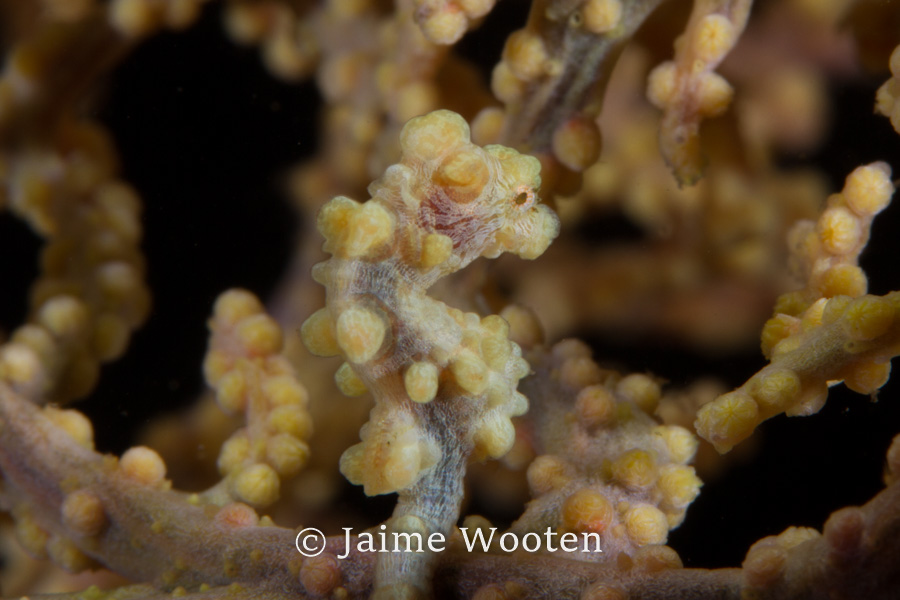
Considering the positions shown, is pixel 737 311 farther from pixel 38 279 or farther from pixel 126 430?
pixel 38 279

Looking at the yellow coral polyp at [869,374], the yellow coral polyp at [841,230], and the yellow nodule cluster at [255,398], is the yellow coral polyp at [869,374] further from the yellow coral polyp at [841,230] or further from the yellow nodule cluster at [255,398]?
the yellow nodule cluster at [255,398]

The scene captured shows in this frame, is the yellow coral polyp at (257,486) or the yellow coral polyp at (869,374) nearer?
the yellow coral polyp at (869,374)

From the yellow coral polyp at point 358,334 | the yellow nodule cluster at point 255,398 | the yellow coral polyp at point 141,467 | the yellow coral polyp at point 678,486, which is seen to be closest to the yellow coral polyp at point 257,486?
the yellow nodule cluster at point 255,398

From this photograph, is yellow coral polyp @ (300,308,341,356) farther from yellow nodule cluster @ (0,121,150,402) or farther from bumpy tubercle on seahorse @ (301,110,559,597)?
yellow nodule cluster @ (0,121,150,402)

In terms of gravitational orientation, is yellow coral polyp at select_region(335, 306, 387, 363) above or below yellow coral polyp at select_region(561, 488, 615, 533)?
above

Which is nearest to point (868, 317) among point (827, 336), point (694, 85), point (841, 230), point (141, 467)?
point (827, 336)

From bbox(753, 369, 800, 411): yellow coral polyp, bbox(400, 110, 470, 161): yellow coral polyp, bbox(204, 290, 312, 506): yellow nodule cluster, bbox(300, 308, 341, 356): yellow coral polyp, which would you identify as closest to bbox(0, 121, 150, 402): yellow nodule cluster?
bbox(204, 290, 312, 506): yellow nodule cluster

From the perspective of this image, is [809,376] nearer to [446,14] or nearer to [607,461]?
[607,461]
